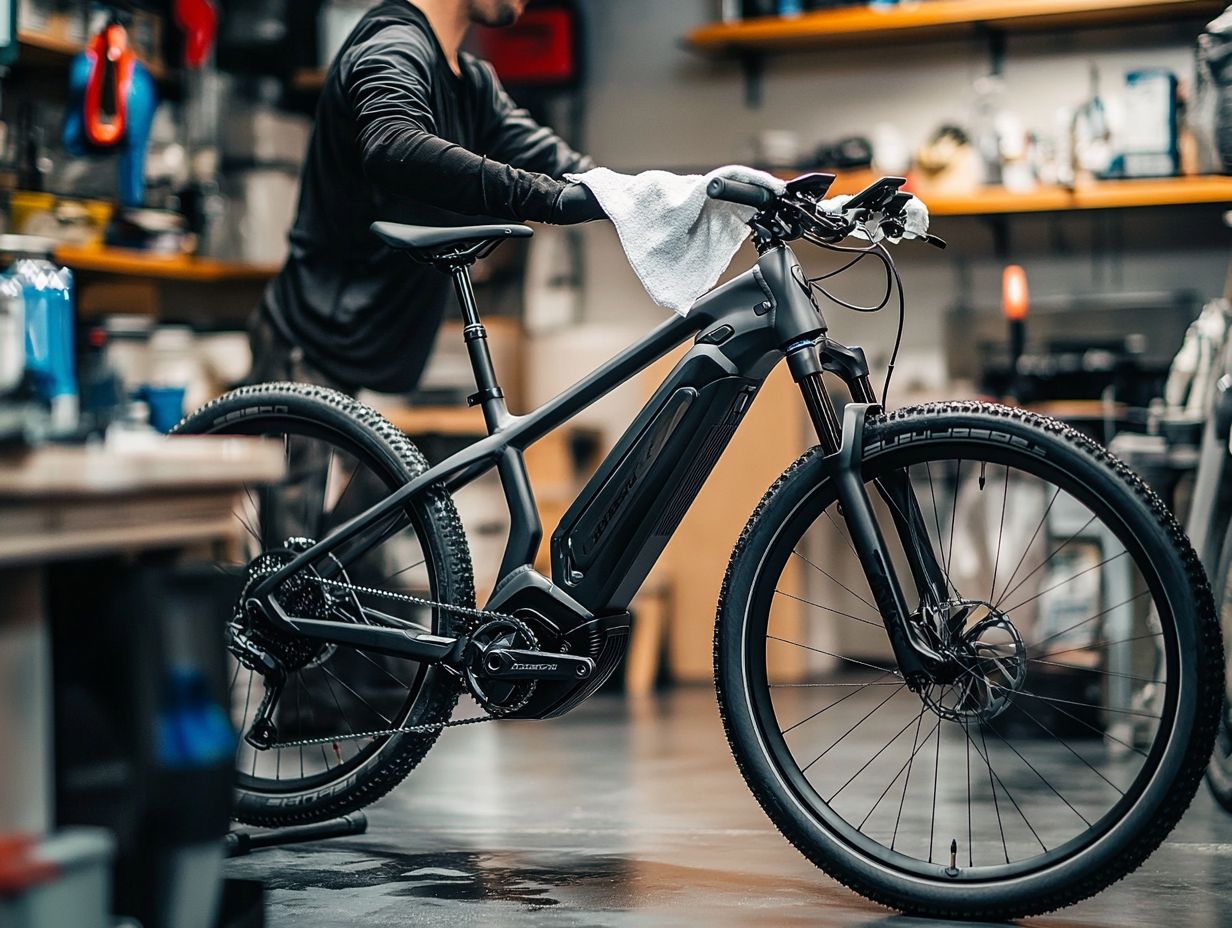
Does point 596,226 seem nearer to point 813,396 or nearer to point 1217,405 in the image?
point 1217,405

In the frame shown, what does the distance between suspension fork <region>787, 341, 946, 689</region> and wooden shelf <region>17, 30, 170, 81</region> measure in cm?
295

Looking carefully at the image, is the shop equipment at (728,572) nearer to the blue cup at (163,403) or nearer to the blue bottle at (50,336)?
the blue cup at (163,403)

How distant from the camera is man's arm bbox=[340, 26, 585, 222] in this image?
1937 mm

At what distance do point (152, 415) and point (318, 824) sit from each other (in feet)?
2.13

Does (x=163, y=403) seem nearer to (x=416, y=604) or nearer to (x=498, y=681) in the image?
(x=416, y=604)

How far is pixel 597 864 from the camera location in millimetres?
2066

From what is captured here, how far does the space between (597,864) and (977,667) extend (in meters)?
0.67

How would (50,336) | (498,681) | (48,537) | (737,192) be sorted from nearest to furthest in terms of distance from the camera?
1. (48,537)
2. (50,336)
3. (737,192)
4. (498,681)

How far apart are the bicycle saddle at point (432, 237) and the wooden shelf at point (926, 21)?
278cm

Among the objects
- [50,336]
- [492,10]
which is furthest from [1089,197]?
[50,336]

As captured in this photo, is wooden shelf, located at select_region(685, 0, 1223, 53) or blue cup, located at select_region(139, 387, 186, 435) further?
wooden shelf, located at select_region(685, 0, 1223, 53)

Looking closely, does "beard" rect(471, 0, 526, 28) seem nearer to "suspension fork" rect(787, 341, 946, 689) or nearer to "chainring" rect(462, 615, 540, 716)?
"suspension fork" rect(787, 341, 946, 689)

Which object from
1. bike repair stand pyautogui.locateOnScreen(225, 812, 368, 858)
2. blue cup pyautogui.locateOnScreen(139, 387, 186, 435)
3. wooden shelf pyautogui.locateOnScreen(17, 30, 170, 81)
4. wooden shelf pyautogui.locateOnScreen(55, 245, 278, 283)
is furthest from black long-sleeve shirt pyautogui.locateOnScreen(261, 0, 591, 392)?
wooden shelf pyautogui.locateOnScreen(17, 30, 170, 81)

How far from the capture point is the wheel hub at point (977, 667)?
1660 millimetres
